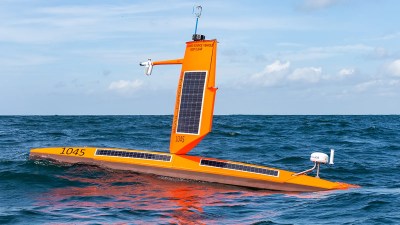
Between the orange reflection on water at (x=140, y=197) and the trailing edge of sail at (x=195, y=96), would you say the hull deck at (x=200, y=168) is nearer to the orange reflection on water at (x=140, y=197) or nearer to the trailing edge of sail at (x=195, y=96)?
the orange reflection on water at (x=140, y=197)

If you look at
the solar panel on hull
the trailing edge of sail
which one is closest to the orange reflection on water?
the trailing edge of sail

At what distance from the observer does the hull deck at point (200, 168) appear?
21047 mm

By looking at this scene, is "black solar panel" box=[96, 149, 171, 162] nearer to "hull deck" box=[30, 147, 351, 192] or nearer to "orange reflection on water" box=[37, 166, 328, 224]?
"hull deck" box=[30, 147, 351, 192]

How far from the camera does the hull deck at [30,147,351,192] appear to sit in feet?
69.1

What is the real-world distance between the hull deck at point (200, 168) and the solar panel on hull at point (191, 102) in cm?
140

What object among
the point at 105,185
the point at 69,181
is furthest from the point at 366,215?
the point at 69,181

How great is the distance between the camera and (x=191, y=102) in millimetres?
22891

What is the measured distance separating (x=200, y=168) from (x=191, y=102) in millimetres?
2937

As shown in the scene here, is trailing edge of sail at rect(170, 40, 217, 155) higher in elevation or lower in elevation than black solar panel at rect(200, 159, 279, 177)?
higher

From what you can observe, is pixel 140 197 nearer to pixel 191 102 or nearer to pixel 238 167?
pixel 238 167

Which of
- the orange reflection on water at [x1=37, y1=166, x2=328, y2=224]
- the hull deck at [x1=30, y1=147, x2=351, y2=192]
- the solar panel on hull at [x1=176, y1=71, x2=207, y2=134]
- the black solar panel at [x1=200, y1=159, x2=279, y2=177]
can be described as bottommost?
the orange reflection on water at [x1=37, y1=166, x2=328, y2=224]

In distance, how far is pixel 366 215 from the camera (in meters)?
15.8

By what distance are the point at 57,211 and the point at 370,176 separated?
1534 centimetres

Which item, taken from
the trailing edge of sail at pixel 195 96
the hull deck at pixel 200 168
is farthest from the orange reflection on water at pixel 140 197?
the trailing edge of sail at pixel 195 96
